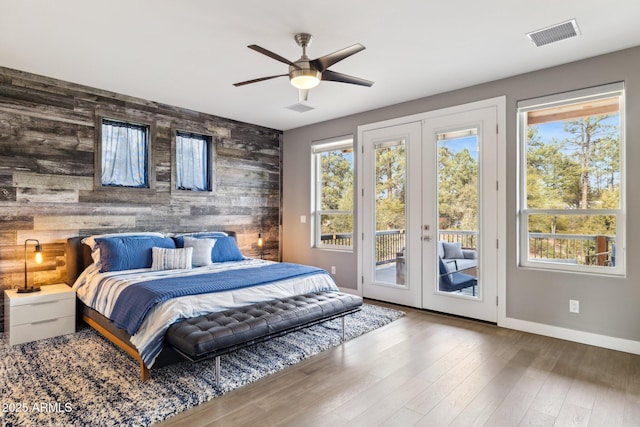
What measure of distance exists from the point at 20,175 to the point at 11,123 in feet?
1.75

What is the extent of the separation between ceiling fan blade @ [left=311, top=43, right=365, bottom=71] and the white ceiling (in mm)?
294

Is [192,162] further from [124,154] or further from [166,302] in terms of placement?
[166,302]

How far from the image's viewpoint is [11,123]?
3670 mm

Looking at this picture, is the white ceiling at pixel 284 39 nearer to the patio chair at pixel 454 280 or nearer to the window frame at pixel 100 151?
the window frame at pixel 100 151

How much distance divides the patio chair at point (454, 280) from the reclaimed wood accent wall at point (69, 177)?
3182mm

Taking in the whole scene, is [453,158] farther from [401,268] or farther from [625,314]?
[625,314]

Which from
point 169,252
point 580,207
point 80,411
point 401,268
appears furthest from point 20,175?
point 580,207

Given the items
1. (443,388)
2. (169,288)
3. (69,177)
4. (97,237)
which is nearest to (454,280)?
(443,388)

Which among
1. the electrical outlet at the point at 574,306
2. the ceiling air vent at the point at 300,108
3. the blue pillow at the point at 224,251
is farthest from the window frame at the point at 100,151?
the electrical outlet at the point at 574,306

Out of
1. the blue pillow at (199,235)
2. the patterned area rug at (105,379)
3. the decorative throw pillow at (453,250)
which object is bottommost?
the patterned area rug at (105,379)

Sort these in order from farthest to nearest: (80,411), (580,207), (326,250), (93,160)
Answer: (326,250)
(93,160)
(580,207)
(80,411)

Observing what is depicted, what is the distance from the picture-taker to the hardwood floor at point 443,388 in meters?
2.19

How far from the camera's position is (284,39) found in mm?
3039

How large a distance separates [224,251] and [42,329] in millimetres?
1970
